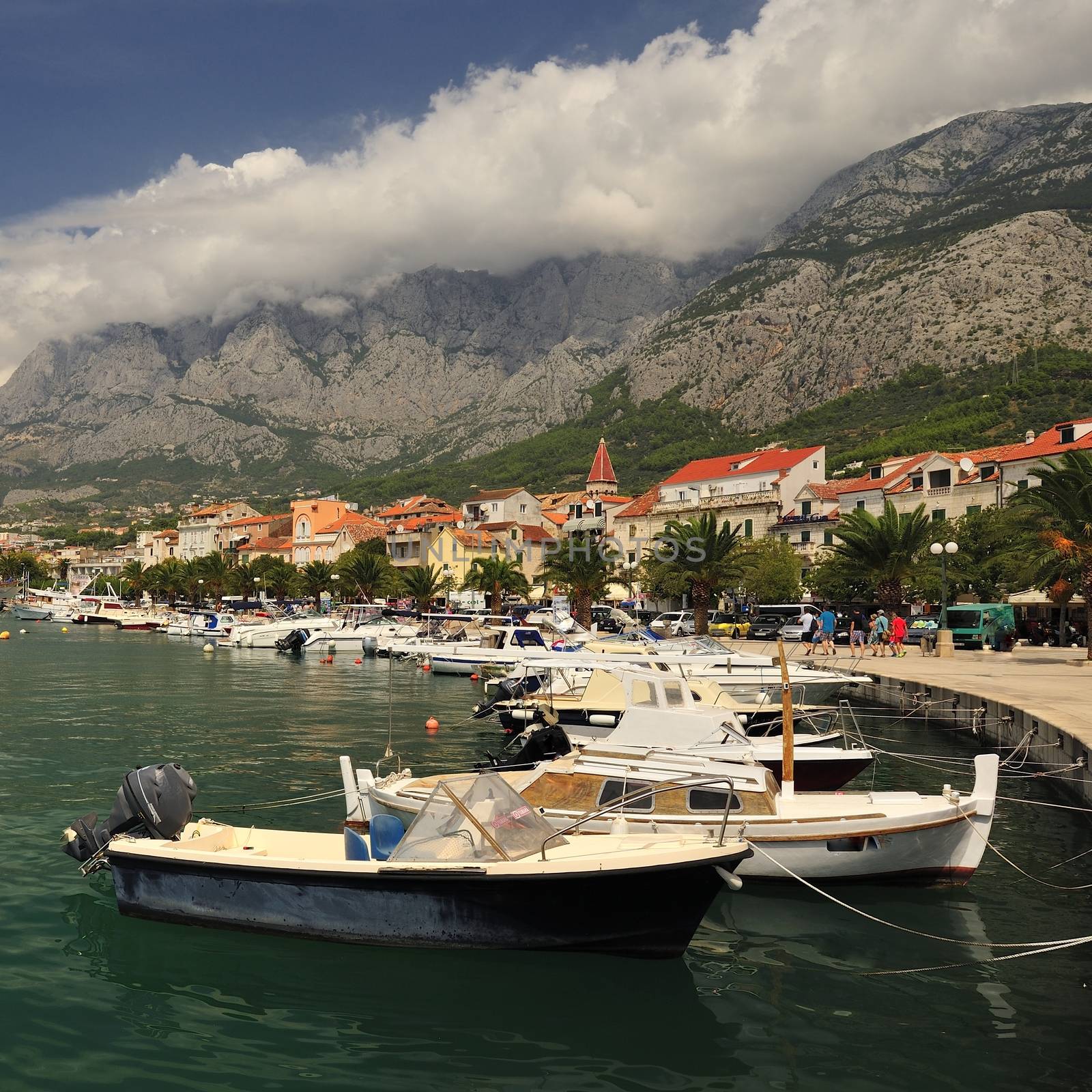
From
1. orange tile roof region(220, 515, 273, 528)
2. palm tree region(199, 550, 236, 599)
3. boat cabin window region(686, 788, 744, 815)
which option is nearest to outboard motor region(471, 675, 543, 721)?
boat cabin window region(686, 788, 744, 815)

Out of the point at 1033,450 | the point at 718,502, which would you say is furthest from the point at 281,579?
the point at 1033,450

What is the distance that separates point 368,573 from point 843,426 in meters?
76.9

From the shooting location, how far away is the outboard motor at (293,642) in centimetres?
7094

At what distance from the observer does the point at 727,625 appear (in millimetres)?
68125

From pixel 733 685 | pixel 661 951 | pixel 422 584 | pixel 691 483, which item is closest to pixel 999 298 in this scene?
pixel 691 483

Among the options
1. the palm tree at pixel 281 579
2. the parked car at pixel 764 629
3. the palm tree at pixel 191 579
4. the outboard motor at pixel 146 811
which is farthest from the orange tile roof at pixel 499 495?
the outboard motor at pixel 146 811

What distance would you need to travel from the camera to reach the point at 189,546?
187250mm

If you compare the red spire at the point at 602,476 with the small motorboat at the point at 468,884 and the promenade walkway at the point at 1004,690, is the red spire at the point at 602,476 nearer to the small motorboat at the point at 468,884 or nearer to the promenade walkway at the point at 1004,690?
the promenade walkway at the point at 1004,690

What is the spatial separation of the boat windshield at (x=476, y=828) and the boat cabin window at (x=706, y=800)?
8.76 ft

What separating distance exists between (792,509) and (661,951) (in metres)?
84.4

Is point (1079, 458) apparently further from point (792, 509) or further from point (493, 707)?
point (792, 509)

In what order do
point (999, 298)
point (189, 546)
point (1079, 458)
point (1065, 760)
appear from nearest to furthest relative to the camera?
point (1065, 760) < point (1079, 458) < point (999, 298) < point (189, 546)

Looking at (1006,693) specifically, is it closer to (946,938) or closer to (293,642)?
(946,938)

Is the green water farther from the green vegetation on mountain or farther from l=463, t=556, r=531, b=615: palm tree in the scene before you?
the green vegetation on mountain
